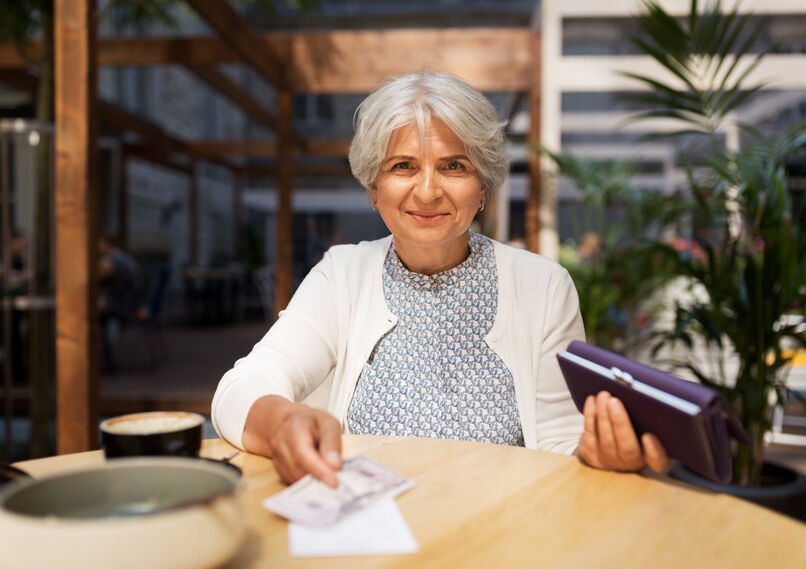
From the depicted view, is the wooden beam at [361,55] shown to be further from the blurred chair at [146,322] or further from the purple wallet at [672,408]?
the purple wallet at [672,408]

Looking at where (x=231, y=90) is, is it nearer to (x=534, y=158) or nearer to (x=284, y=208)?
(x=284, y=208)

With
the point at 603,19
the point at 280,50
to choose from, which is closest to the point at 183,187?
the point at 280,50

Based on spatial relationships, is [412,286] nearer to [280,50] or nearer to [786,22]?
[280,50]

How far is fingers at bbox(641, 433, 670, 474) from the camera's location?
2.89 ft

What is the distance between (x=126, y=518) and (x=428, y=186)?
1013mm

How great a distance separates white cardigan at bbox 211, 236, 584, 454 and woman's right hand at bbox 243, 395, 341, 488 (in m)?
0.26

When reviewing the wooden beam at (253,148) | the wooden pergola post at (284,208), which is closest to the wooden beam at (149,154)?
the wooden beam at (253,148)

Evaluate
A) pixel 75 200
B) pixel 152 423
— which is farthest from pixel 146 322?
pixel 152 423

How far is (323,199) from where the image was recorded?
10.5 m

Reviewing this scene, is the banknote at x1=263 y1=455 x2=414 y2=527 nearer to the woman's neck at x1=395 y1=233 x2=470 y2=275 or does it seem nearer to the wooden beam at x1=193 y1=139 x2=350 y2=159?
the woman's neck at x1=395 y1=233 x2=470 y2=275

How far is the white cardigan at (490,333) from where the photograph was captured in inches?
51.1

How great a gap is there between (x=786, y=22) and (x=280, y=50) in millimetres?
3765

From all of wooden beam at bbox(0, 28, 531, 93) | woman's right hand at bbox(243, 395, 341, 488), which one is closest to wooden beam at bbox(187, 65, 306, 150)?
wooden beam at bbox(0, 28, 531, 93)

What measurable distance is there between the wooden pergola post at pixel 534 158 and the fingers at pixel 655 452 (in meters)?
4.17
